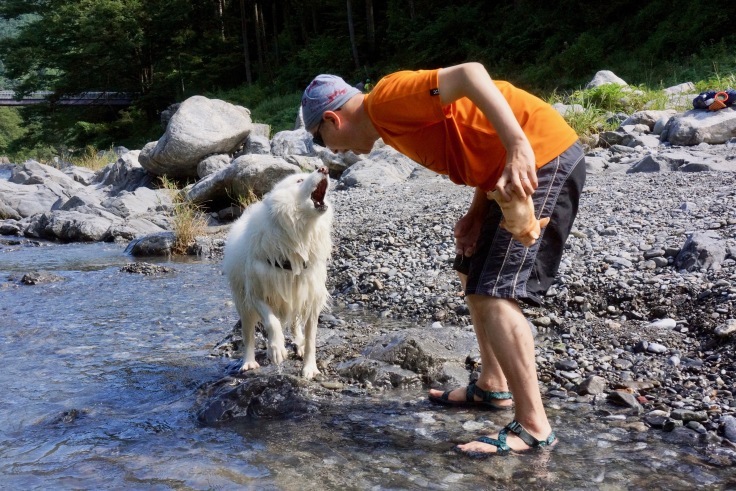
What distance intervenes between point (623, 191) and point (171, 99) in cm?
3431

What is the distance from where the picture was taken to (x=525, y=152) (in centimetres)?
263

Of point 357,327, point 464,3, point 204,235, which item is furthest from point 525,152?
point 464,3

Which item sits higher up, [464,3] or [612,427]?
[464,3]

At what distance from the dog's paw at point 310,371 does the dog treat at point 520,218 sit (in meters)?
2.04

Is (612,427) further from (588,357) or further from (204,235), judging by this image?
(204,235)

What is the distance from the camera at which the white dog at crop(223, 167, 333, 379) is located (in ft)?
14.2

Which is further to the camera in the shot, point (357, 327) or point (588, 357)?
point (357, 327)

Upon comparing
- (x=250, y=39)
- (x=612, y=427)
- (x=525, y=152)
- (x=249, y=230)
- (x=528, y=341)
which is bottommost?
(x=612, y=427)

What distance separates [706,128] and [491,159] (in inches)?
328

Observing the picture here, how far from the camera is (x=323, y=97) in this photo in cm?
304

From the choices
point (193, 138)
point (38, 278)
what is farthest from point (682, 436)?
point (193, 138)

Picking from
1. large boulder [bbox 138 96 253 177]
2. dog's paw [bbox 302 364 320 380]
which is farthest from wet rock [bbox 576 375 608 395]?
large boulder [bbox 138 96 253 177]

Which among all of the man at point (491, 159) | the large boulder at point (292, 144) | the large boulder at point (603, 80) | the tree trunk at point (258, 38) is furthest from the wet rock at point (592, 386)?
the tree trunk at point (258, 38)

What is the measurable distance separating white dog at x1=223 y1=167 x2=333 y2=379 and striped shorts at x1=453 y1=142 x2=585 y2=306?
55.8 inches
